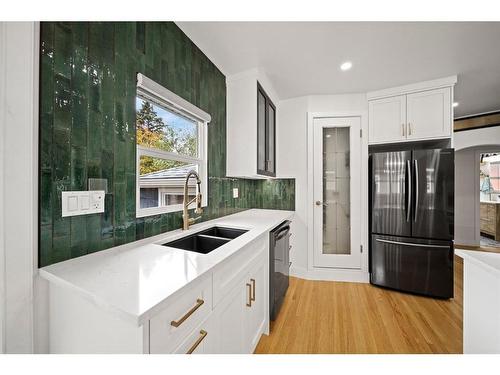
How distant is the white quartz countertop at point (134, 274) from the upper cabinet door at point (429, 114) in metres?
2.60

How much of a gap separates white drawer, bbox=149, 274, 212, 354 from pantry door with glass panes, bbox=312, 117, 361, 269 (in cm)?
227

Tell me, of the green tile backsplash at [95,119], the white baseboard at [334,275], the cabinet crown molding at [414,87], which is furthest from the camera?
the white baseboard at [334,275]

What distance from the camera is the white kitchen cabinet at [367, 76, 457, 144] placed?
92.3 inches

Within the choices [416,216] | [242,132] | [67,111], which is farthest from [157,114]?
[416,216]

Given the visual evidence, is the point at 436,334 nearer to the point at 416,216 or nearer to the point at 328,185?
the point at 416,216

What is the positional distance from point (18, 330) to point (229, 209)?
1764 mm

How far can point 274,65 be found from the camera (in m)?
2.13

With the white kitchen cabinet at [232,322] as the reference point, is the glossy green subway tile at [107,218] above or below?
above

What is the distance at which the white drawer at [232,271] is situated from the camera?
98cm

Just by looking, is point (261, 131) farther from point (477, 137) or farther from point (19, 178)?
point (477, 137)

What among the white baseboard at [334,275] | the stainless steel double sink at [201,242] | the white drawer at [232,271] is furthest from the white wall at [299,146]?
the white drawer at [232,271]

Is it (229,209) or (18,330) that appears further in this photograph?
(229,209)

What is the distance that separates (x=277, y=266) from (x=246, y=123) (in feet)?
4.77

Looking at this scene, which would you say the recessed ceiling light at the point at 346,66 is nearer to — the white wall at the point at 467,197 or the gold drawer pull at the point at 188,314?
the gold drawer pull at the point at 188,314
